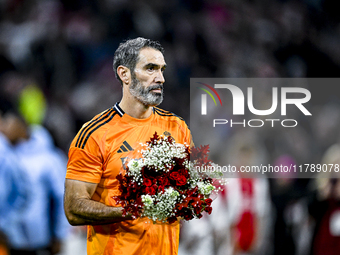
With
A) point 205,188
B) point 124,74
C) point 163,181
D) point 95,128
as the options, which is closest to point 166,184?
point 163,181

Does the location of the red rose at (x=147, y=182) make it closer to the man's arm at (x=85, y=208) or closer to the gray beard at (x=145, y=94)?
the man's arm at (x=85, y=208)

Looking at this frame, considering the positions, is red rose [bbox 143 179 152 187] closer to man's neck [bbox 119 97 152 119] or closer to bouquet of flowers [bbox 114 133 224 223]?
bouquet of flowers [bbox 114 133 224 223]

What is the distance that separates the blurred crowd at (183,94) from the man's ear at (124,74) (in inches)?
96.2

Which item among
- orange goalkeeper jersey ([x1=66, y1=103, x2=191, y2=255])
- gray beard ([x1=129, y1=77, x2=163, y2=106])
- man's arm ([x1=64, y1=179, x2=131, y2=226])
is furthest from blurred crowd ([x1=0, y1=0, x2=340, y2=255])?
man's arm ([x1=64, y1=179, x2=131, y2=226])

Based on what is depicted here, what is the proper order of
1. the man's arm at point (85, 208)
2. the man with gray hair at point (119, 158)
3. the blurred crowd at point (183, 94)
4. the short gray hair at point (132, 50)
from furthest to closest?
the blurred crowd at point (183, 94)
the short gray hair at point (132, 50)
the man with gray hair at point (119, 158)
the man's arm at point (85, 208)

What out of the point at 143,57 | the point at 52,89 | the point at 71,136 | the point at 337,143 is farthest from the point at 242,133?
the point at 143,57

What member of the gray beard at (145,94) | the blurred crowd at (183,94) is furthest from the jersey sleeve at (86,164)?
the blurred crowd at (183,94)

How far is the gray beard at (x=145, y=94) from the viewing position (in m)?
2.28

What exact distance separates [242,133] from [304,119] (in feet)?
2.87

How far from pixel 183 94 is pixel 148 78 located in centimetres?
285

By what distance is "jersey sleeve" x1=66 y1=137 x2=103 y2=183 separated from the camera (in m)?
2.15

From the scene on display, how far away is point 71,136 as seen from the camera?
4.82 m

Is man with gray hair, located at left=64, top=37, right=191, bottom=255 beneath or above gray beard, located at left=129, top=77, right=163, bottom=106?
beneath

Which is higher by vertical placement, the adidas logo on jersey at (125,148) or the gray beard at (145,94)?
the gray beard at (145,94)
